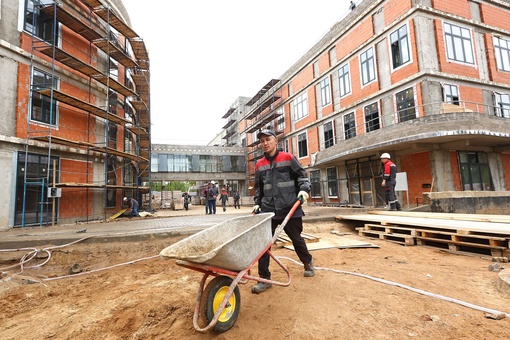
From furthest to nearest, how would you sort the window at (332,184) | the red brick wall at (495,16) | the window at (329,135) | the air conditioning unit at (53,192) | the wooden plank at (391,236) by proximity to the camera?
the window at (329,135)
the window at (332,184)
the red brick wall at (495,16)
the air conditioning unit at (53,192)
the wooden plank at (391,236)

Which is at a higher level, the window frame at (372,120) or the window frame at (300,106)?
the window frame at (300,106)

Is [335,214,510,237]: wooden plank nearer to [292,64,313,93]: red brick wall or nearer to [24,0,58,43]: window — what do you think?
[24,0,58,43]: window

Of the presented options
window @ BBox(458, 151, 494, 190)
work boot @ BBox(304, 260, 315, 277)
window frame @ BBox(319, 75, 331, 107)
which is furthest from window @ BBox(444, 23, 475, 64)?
work boot @ BBox(304, 260, 315, 277)

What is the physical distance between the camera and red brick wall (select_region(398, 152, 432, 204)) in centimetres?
1298

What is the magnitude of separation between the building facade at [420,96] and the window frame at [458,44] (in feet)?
0.20

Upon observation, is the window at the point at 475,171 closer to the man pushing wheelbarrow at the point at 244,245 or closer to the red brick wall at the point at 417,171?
the red brick wall at the point at 417,171

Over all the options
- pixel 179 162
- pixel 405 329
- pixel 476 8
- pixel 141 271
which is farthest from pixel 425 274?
pixel 179 162

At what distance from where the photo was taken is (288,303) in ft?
9.60

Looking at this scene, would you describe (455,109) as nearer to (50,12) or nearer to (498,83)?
(498,83)

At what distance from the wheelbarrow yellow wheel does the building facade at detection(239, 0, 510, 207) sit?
37.3 ft

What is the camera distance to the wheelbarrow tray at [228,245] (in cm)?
216

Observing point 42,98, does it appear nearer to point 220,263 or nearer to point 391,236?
point 220,263

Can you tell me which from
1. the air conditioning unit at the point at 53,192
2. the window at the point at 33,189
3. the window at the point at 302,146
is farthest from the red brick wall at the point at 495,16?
the window at the point at 33,189

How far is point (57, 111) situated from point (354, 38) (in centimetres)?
1822
